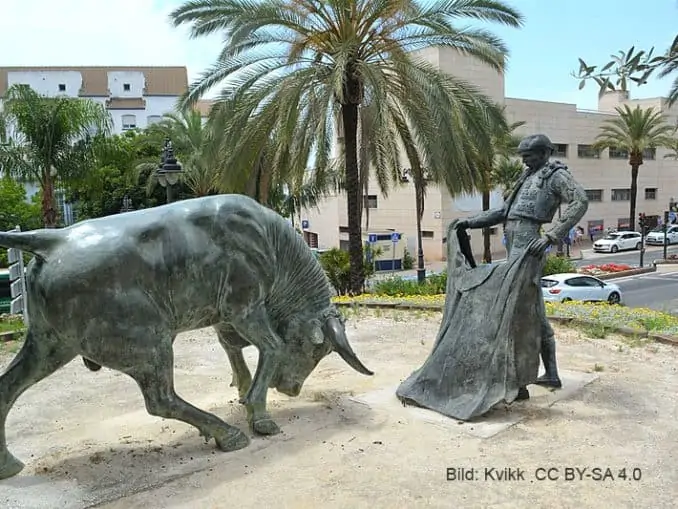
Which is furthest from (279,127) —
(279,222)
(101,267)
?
(101,267)

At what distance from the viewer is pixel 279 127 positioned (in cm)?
1122

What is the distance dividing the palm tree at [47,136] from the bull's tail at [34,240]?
14941mm

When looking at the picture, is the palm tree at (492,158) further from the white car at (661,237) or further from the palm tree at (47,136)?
the white car at (661,237)

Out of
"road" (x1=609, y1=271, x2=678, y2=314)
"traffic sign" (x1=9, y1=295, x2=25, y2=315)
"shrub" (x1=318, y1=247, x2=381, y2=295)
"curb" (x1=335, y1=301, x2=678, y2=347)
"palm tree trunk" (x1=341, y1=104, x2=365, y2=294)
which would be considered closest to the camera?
"curb" (x1=335, y1=301, x2=678, y2=347)

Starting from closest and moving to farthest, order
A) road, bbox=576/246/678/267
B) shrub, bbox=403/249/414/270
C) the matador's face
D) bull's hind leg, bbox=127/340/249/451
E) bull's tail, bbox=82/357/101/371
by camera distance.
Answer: bull's hind leg, bbox=127/340/249/451 → bull's tail, bbox=82/357/101/371 → the matador's face → road, bbox=576/246/678/267 → shrub, bbox=403/249/414/270

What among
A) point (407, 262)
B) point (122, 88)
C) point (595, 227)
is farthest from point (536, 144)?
point (122, 88)

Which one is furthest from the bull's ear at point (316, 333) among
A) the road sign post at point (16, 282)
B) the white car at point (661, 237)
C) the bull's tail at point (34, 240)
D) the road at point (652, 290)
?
the white car at point (661, 237)

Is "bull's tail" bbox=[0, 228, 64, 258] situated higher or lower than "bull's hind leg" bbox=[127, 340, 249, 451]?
higher

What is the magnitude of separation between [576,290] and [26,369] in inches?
580

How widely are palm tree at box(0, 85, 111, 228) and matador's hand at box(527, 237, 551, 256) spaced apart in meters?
15.8

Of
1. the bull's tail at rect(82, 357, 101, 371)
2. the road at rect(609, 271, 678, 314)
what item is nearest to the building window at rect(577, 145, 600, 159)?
the road at rect(609, 271, 678, 314)

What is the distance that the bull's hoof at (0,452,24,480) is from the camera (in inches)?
170

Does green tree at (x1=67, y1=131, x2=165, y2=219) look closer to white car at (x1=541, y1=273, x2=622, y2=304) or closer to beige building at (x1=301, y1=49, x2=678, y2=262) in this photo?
beige building at (x1=301, y1=49, x2=678, y2=262)

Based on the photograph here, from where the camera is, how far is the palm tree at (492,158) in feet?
44.2
